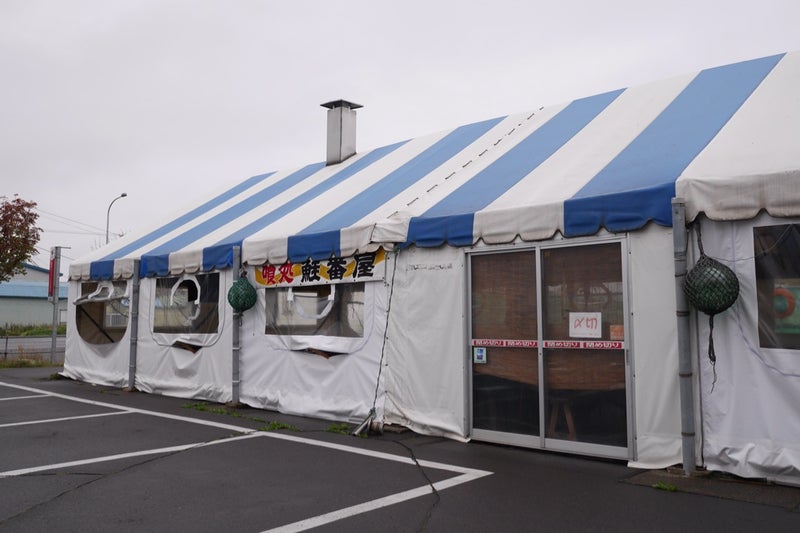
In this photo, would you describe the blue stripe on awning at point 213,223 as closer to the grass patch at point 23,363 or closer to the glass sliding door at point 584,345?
the glass sliding door at point 584,345

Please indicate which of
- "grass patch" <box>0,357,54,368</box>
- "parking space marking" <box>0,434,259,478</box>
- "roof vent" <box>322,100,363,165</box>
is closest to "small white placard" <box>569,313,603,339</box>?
"parking space marking" <box>0,434,259,478</box>

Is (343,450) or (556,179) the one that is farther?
(556,179)

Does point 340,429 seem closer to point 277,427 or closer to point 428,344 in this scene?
point 277,427

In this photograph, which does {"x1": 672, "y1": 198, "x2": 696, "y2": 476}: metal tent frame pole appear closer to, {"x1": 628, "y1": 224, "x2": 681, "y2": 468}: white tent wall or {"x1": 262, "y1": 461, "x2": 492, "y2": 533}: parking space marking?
{"x1": 628, "y1": 224, "x2": 681, "y2": 468}: white tent wall

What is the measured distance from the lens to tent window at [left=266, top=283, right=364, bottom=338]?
8.48 m

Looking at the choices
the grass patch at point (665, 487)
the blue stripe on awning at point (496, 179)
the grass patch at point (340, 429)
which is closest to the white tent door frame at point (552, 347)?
the blue stripe on awning at point (496, 179)

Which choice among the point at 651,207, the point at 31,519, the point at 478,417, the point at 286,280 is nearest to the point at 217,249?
the point at 286,280

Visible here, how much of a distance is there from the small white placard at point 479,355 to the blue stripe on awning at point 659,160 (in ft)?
5.29

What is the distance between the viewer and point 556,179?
22.9 feet

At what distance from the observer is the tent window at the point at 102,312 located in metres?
12.5

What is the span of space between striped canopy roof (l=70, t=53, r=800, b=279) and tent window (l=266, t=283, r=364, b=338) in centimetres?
51

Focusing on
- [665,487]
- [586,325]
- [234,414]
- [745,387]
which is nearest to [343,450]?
[586,325]

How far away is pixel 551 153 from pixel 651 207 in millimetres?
2293

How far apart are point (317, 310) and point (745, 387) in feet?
17.5
